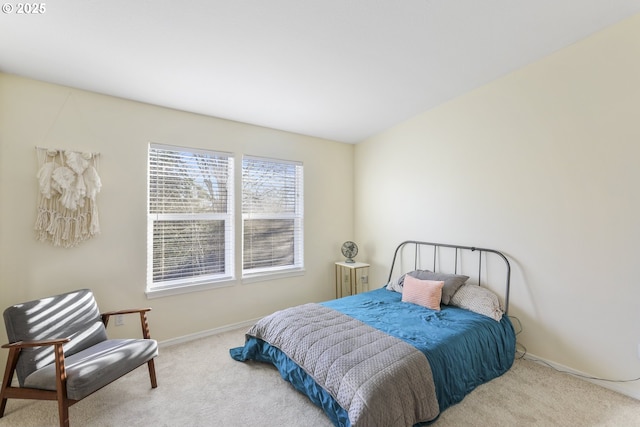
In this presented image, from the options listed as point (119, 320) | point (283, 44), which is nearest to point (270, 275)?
point (119, 320)

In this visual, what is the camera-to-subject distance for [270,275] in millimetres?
3572

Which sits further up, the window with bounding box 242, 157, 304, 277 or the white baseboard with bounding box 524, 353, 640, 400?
the window with bounding box 242, 157, 304, 277

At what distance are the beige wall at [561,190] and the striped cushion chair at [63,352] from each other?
318 cm

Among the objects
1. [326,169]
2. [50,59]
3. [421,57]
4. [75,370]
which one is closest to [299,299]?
[326,169]

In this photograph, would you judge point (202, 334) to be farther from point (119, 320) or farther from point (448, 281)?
point (448, 281)

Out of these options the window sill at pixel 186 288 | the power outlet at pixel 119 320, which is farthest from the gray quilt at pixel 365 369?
the power outlet at pixel 119 320

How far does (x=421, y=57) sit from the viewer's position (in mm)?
2346

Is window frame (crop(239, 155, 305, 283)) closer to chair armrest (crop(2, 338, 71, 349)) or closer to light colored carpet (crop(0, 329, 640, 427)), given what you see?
light colored carpet (crop(0, 329, 640, 427))

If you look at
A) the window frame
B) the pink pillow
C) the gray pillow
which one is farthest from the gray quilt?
the window frame

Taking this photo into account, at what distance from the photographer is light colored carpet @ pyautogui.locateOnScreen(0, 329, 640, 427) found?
1.80m

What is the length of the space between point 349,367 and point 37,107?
10.5 feet

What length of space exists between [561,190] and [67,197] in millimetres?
4171

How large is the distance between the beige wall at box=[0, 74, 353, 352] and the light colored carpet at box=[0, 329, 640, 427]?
765mm

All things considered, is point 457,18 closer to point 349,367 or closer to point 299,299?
point 349,367
